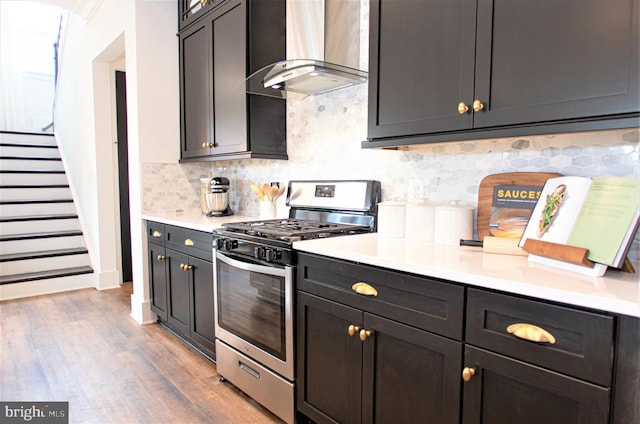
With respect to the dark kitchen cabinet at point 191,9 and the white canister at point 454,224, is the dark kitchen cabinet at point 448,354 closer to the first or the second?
the white canister at point 454,224

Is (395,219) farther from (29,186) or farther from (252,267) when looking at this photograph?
(29,186)

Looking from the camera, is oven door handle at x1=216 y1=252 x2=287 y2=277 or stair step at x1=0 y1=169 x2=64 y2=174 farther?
stair step at x1=0 y1=169 x2=64 y2=174

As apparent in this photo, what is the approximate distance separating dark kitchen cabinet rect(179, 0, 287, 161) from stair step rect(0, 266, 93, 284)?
2.46 m

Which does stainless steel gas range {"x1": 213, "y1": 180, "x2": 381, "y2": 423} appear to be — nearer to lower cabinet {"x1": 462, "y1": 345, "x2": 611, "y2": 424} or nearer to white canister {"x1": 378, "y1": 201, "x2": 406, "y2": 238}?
white canister {"x1": 378, "y1": 201, "x2": 406, "y2": 238}

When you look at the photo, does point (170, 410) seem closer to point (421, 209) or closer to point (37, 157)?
point (421, 209)

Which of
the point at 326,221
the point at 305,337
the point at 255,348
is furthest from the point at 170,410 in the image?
the point at 326,221

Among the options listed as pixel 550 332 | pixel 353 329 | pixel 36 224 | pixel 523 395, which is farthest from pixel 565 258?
pixel 36 224

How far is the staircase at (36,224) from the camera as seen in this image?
433 centimetres

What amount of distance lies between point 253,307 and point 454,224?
1071 mm

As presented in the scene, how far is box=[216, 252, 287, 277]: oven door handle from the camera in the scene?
6.13ft

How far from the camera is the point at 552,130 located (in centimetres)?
127

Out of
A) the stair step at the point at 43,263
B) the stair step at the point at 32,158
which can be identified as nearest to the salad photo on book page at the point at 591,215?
the stair step at the point at 43,263

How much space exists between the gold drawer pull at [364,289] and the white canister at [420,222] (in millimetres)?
459

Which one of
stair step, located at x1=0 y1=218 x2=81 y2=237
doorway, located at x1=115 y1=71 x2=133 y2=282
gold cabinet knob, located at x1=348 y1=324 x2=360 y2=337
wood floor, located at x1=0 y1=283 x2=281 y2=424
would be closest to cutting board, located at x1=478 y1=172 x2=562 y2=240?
gold cabinet knob, located at x1=348 y1=324 x2=360 y2=337
